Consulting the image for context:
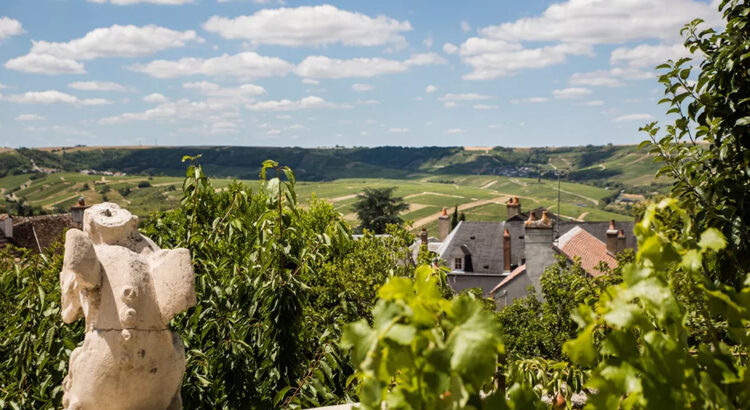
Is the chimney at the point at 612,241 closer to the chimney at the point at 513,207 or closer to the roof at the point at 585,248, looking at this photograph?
the roof at the point at 585,248

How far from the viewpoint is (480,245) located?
161 feet

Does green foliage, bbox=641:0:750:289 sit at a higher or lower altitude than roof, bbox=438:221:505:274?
higher

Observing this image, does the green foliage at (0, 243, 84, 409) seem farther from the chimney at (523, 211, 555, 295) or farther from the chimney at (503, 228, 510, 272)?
the chimney at (503, 228, 510, 272)

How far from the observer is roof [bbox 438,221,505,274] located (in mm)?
47375

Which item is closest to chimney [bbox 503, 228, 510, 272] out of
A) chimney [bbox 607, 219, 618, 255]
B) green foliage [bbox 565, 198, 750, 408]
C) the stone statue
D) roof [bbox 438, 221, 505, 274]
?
roof [bbox 438, 221, 505, 274]

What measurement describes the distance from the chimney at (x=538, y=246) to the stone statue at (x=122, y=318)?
23.8 m

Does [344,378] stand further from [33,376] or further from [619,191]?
[619,191]

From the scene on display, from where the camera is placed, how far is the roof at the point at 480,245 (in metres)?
47.4

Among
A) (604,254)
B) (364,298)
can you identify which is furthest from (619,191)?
(364,298)

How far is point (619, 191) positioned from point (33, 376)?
7970 inches

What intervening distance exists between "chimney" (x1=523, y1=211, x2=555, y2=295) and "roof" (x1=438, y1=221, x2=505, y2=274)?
1774cm

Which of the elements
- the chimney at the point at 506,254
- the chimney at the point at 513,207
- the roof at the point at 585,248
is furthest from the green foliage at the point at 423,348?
the chimney at the point at 513,207

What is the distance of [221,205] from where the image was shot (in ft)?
68.7

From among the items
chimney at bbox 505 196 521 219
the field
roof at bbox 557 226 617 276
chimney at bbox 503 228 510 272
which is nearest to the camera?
roof at bbox 557 226 617 276
